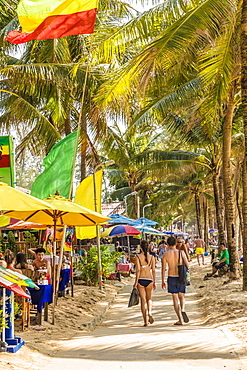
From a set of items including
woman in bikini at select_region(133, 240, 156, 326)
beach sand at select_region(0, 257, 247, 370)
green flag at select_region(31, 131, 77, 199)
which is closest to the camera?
beach sand at select_region(0, 257, 247, 370)

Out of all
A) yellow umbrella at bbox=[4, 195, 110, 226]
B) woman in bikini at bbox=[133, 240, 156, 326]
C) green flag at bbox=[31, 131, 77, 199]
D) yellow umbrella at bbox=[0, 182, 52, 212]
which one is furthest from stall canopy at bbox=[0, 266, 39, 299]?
green flag at bbox=[31, 131, 77, 199]

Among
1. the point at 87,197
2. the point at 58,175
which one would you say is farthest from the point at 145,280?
the point at 87,197

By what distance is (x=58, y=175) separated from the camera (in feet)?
38.2

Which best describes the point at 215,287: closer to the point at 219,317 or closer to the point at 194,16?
the point at 219,317

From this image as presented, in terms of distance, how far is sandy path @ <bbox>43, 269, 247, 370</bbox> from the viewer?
19.1 ft

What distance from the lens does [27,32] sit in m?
8.45

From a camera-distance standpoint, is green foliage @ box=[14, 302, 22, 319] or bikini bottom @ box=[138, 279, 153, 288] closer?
green foliage @ box=[14, 302, 22, 319]

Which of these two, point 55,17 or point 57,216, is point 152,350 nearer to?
point 57,216

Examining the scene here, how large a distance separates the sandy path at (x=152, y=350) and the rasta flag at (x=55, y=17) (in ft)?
16.6

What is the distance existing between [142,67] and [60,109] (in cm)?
654

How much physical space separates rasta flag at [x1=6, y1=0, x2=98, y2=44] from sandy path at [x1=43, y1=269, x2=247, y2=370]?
5.05m

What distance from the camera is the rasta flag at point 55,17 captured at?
8.25 m

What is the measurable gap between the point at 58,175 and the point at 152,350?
19.4 ft

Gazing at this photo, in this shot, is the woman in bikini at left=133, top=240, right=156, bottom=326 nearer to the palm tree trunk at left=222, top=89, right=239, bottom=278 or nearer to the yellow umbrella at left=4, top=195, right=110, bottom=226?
the yellow umbrella at left=4, top=195, right=110, bottom=226
